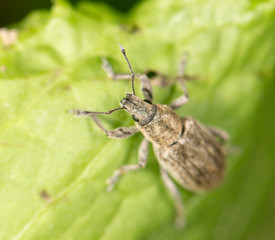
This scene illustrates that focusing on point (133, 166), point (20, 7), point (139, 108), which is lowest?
point (133, 166)

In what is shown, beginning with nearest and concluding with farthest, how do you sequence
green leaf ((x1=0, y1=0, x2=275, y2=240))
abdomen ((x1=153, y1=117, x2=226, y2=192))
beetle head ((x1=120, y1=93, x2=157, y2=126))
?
1. green leaf ((x1=0, y1=0, x2=275, y2=240))
2. beetle head ((x1=120, y1=93, x2=157, y2=126))
3. abdomen ((x1=153, y1=117, x2=226, y2=192))

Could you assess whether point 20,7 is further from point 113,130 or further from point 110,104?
point 113,130

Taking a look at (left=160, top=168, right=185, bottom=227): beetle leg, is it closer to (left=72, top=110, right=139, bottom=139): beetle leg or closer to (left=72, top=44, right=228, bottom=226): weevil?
(left=72, top=44, right=228, bottom=226): weevil

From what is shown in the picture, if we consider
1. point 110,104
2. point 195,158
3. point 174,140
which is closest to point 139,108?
point 110,104

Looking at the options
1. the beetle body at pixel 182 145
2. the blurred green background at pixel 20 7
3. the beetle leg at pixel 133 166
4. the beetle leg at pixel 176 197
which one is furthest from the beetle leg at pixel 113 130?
the blurred green background at pixel 20 7

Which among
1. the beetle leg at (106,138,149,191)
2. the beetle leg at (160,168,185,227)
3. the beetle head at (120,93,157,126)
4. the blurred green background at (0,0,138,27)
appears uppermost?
the blurred green background at (0,0,138,27)

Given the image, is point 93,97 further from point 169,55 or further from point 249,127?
point 249,127

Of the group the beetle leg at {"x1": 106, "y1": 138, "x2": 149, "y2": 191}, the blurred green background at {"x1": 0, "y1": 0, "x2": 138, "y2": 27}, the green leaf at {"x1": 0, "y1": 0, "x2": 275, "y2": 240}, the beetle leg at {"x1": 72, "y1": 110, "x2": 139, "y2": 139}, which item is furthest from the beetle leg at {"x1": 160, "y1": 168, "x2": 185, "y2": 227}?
the blurred green background at {"x1": 0, "y1": 0, "x2": 138, "y2": 27}
